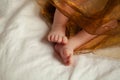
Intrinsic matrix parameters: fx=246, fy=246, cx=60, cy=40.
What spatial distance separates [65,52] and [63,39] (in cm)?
5

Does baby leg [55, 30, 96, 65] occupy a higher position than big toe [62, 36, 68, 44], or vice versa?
big toe [62, 36, 68, 44]

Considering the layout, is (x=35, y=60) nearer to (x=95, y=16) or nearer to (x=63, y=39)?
(x=63, y=39)

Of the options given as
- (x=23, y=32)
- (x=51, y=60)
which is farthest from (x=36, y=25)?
→ (x=51, y=60)

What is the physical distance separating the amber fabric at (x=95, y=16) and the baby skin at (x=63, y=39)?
0.8 inches

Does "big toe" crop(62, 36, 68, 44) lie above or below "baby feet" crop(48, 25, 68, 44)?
below

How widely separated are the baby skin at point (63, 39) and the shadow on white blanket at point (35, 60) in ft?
0.07

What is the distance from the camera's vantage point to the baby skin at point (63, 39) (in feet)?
2.34

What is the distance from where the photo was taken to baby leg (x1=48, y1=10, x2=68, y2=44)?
74cm

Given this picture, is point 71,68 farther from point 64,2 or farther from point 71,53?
point 64,2

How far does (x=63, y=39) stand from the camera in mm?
739

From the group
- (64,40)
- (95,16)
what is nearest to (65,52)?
(64,40)

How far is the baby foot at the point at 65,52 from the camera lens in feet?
2.29

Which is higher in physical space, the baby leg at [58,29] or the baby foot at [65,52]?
the baby leg at [58,29]

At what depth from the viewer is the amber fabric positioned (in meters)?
0.75
